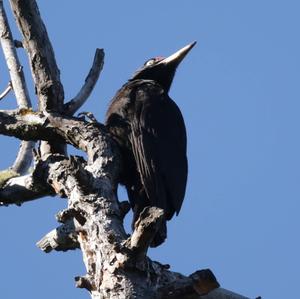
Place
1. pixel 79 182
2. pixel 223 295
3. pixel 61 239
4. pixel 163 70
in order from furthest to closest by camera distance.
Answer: pixel 163 70 → pixel 61 239 → pixel 79 182 → pixel 223 295

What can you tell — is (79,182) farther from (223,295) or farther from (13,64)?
(13,64)

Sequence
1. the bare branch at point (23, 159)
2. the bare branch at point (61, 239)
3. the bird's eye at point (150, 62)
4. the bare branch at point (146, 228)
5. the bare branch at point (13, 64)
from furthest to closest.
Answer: the bird's eye at point (150, 62), the bare branch at point (13, 64), the bare branch at point (23, 159), the bare branch at point (61, 239), the bare branch at point (146, 228)

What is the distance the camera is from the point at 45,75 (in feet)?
15.8

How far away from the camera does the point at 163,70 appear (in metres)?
6.32

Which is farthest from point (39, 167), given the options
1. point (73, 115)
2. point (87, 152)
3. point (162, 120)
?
point (162, 120)

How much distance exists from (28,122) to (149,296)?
1943mm

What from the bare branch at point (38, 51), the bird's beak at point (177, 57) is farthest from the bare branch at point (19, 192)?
the bird's beak at point (177, 57)

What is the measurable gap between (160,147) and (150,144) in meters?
0.12

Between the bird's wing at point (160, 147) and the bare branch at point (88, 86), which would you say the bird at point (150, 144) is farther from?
the bare branch at point (88, 86)

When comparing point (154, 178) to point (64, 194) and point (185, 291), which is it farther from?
point (185, 291)

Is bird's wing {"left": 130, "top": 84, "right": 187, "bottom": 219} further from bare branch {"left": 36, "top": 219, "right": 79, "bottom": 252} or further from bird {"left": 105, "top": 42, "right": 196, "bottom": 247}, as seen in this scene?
bare branch {"left": 36, "top": 219, "right": 79, "bottom": 252}

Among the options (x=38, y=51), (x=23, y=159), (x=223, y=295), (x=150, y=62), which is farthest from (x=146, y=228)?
(x=150, y=62)

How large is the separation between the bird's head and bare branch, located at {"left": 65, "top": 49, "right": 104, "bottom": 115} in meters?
1.07

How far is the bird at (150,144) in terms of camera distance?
4996 mm
